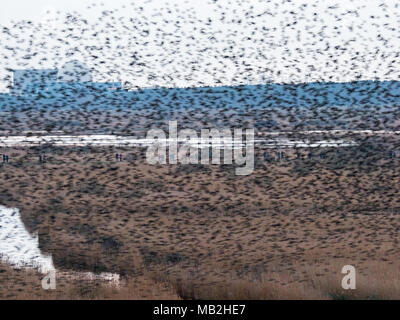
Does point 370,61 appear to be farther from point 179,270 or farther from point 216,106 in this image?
point 179,270

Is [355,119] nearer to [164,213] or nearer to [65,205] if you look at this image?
[164,213]

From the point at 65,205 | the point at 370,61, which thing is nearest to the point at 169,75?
the point at 65,205

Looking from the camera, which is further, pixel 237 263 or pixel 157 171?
pixel 157 171

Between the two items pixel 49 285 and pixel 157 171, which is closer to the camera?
pixel 49 285

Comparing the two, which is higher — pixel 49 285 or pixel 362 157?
pixel 362 157

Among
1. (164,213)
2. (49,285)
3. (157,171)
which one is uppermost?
(157,171)

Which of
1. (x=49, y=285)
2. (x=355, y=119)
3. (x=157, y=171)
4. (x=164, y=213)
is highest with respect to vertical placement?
(x=355, y=119)

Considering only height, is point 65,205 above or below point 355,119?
below
